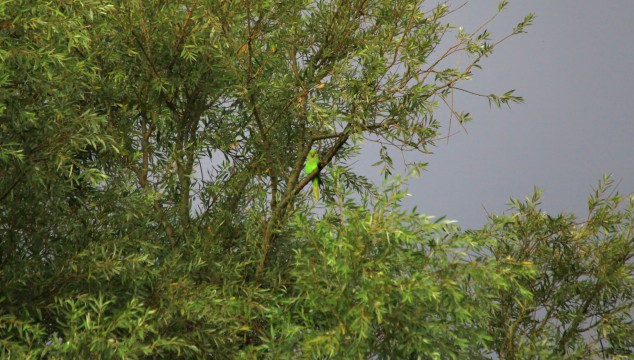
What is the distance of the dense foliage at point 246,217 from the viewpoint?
5.62 m

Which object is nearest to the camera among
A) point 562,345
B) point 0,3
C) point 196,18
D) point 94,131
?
point 0,3

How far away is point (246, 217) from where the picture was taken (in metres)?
7.55

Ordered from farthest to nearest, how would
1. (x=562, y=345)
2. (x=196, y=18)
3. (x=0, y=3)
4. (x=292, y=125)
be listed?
(x=292, y=125), (x=196, y=18), (x=562, y=345), (x=0, y=3)

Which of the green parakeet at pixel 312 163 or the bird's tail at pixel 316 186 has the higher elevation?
the green parakeet at pixel 312 163

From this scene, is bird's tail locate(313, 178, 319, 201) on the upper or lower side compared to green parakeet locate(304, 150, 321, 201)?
lower

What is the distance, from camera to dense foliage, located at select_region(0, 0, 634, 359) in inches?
221

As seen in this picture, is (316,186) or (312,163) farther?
(316,186)

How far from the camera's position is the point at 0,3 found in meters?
5.45

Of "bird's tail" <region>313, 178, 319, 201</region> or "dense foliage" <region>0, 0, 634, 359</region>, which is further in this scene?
"bird's tail" <region>313, 178, 319, 201</region>

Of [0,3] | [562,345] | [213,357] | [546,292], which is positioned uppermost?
[0,3]

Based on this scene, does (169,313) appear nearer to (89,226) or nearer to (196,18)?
(89,226)

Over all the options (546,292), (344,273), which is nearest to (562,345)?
(546,292)

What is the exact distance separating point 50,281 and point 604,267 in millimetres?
4317

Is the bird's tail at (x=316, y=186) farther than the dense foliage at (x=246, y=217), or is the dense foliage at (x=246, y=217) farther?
the bird's tail at (x=316, y=186)
